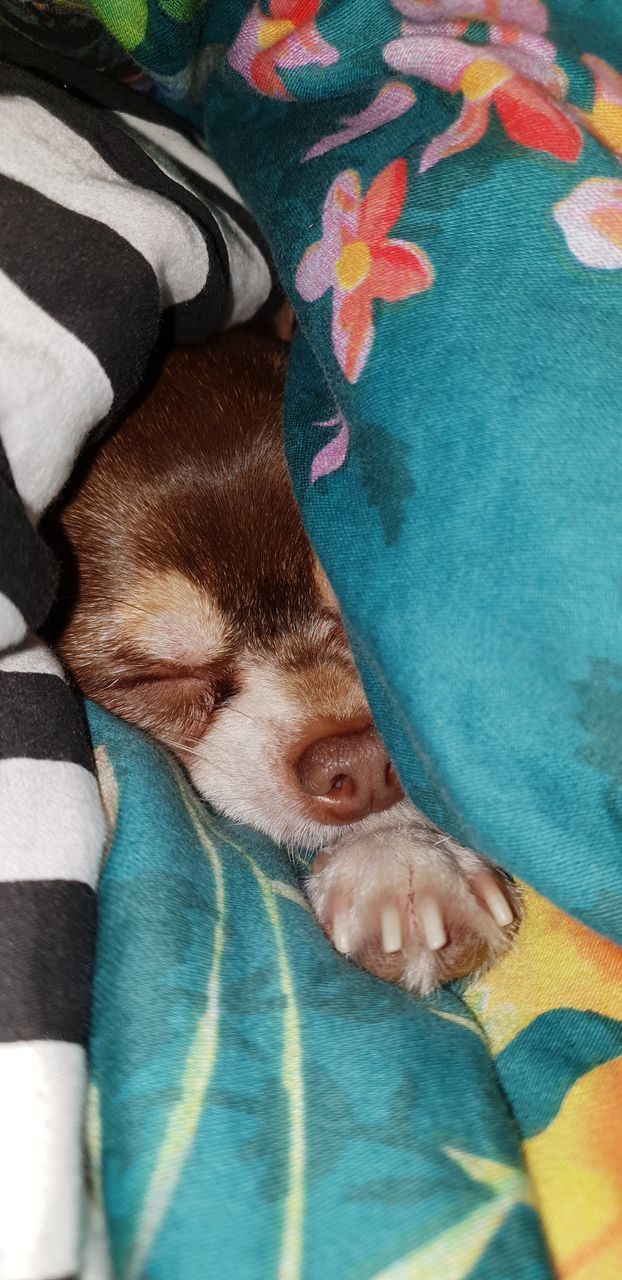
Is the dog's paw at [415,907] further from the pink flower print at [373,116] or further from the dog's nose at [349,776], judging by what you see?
the pink flower print at [373,116]

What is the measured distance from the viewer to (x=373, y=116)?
3.89 ft

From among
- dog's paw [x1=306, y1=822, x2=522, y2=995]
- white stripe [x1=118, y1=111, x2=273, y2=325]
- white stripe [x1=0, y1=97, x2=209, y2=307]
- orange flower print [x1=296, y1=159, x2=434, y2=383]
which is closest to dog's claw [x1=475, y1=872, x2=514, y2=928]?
dog's paw [x1=306, y1=822, x2=522, y2=995]

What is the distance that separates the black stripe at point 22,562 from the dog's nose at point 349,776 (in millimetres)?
581

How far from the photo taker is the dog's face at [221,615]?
1.53m

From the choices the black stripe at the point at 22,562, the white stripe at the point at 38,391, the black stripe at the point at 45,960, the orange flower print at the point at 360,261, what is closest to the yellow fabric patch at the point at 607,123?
the orange flower print at the point at 360,261

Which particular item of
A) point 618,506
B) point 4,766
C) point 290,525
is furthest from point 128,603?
point 618,506

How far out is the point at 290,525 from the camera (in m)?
1.56

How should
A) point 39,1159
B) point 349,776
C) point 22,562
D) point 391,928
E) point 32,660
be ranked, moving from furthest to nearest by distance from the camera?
point 349,776, point 391,928, point 32,660, point 22,562, point 39,1159

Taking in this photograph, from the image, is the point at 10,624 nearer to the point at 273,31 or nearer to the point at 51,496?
the point at 51,496

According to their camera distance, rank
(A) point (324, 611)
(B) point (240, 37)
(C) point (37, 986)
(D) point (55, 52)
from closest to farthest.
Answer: (C) point (37, 986) → (B) point (240, 37) → (D) point (55, 52) → (A) point (324, 611)

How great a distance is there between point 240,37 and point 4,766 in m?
0.94

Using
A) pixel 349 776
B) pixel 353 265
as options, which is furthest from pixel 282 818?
pixel 353 265

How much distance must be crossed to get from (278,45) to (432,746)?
2.85 ft

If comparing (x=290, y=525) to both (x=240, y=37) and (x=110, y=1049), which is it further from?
(x=110, y=1049)
